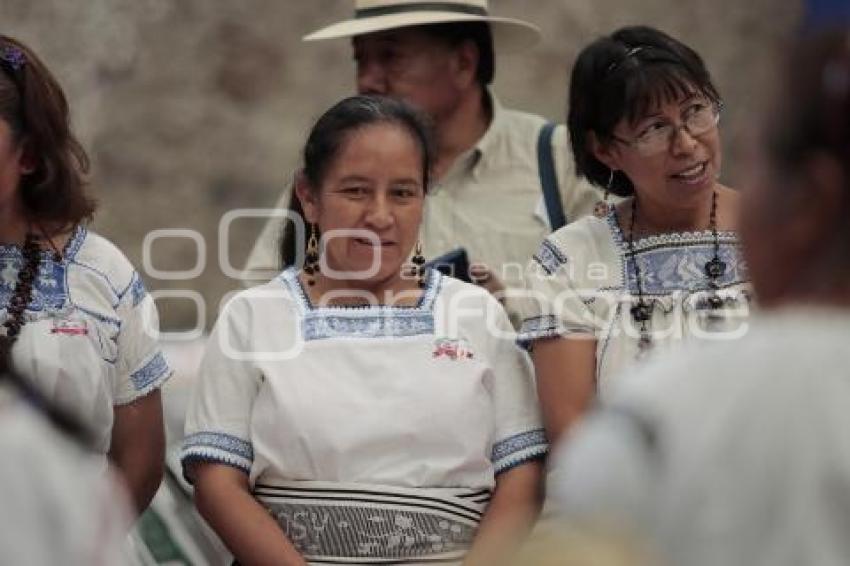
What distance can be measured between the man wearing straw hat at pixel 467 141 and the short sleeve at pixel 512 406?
0.65 metres

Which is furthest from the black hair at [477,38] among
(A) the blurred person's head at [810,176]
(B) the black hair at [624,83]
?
(A) the blurred person's head at [810,176]

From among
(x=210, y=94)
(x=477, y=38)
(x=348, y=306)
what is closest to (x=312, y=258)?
(x=348, y=306)

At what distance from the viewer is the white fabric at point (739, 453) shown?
164cm

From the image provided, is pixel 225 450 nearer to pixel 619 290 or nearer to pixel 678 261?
→ pixel 619 290

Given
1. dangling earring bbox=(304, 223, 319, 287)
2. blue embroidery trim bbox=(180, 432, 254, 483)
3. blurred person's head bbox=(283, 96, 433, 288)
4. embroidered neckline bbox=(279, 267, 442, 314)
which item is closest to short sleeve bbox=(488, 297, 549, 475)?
embroidered neckline bbox=(279, 267, 442, 314)

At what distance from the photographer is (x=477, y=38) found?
464 centimetres

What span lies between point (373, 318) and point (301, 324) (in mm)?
127

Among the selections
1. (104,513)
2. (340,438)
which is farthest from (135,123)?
(104,513)

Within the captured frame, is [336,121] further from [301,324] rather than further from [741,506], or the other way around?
[741,506]

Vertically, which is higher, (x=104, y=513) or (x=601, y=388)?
(x=104, y=513)

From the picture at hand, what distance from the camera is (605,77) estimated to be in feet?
12.0

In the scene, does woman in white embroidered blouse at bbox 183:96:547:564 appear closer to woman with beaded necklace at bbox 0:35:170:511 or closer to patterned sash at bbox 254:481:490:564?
patterned sash at bbox 254:481:490:564

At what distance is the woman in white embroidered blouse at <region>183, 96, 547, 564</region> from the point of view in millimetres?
3314

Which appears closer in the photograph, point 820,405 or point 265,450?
point 820,405
